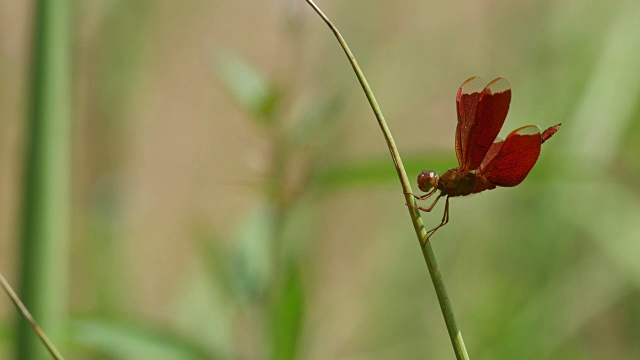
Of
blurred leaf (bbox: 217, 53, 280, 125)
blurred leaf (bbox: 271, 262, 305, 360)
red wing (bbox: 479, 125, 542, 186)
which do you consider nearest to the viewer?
red wing (bbox: 479, 125, 542, 186)

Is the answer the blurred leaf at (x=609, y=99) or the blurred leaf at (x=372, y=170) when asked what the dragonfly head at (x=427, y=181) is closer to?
the blurred leaf at (x=372, y=170)

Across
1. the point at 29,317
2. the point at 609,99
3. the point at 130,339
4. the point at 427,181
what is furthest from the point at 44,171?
the point at 609,99

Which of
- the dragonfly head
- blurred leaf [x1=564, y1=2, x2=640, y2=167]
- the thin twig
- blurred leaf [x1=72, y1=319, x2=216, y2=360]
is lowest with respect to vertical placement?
blurred leaf [x1=72, y1=319, x2=216, y2=360]

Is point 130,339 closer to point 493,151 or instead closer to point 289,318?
point 289,318

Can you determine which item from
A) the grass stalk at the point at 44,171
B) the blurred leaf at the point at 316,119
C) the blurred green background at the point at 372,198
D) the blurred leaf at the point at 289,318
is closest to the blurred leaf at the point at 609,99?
the blurred green background at the point at 372,198

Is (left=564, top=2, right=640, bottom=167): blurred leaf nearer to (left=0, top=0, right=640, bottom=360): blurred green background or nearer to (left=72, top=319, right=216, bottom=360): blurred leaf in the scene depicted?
(left=0, top=0, right=640, bottom=360): blurred green background

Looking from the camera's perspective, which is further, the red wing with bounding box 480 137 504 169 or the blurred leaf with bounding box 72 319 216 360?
the blurred leaf with bounding box 72 319 216 360

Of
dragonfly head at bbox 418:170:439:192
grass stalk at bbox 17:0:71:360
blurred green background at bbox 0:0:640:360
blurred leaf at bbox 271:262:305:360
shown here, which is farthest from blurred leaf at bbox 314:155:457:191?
grass stalk at bbox 17:0:71:360

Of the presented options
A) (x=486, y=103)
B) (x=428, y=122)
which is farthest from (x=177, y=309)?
(x=428, y=122)
